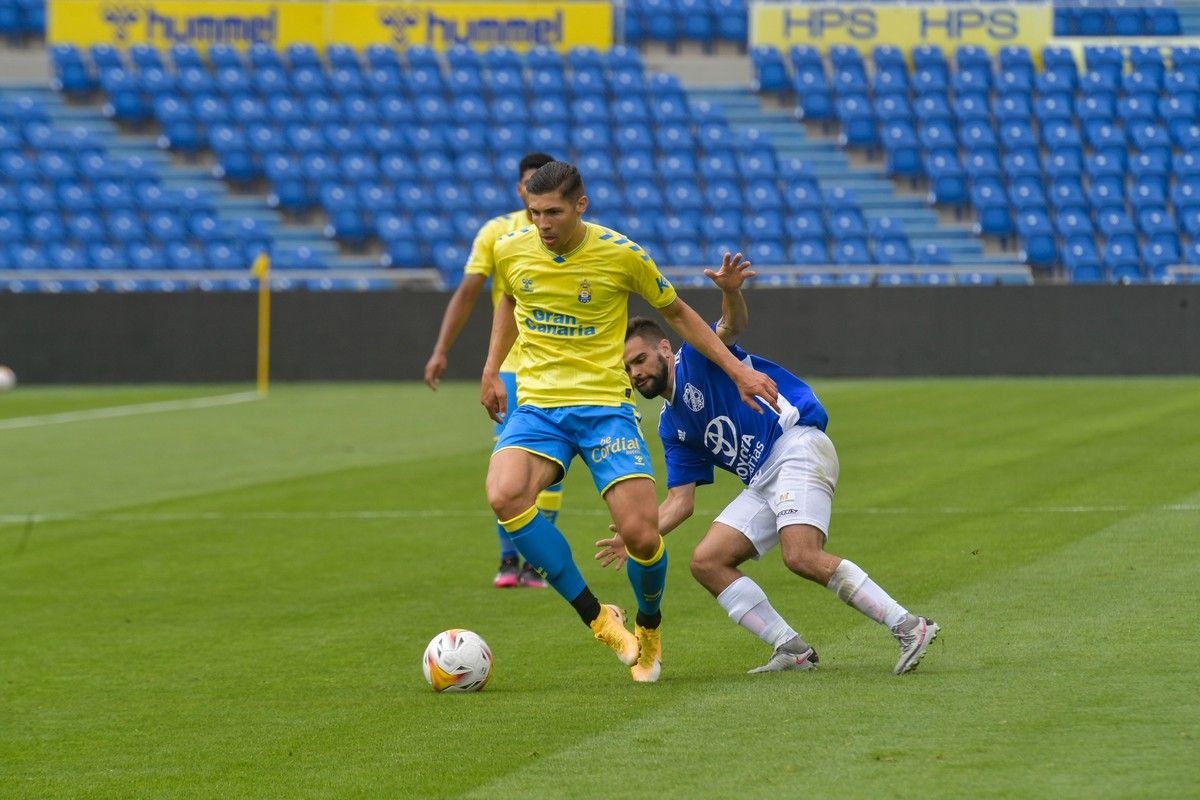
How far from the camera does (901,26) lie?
115ft

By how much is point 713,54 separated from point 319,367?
11.7 m

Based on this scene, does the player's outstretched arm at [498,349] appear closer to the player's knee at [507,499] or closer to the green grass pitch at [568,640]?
the player's knee at [507,499]

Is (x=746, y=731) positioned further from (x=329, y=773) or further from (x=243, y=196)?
(x=243, y=196)

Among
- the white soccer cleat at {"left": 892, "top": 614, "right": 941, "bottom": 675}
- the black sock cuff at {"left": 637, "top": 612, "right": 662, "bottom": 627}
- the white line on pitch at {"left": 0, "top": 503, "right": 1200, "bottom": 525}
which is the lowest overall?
the white line on pitch at {"left": 0, "top": 503, "right": 1200, "bottom": 525}

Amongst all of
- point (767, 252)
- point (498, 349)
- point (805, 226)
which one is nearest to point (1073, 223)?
point (805, 226)

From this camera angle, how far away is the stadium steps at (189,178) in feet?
105

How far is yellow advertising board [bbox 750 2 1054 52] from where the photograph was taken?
114 feet

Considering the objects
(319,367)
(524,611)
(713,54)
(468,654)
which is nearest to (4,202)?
(319,367)

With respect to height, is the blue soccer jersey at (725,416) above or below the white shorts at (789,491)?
above

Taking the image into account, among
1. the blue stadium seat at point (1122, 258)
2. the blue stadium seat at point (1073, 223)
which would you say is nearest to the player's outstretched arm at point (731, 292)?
the blue stadium seat at point (1122, 258)

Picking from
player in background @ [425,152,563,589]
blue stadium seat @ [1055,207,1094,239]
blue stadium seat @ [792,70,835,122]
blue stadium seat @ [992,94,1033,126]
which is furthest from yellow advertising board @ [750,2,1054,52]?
player in background @ [425,152,563,589]

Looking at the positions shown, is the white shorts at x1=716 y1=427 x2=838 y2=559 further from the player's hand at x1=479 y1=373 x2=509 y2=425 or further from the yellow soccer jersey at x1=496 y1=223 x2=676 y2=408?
the player's hand at x1=479 y1=373 x2=509 y2=425

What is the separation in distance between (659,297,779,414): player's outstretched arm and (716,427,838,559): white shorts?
225 millimetres

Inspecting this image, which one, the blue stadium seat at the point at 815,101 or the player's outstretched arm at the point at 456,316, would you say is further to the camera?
the blue stadium seat at the point at 815,101
